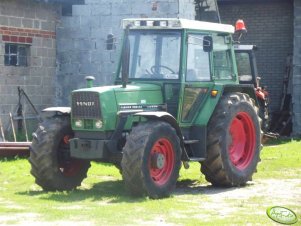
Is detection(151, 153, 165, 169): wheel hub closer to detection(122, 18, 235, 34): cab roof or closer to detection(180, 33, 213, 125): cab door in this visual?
detection(180, 33, 213, 125): cab door

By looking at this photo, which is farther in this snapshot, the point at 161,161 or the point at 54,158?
the point at 54,158

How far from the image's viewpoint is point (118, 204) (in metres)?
8.91

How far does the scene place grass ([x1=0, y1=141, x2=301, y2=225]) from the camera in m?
7.91

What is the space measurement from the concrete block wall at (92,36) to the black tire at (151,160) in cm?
667

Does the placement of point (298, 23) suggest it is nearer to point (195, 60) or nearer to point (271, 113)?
point (271, 113)

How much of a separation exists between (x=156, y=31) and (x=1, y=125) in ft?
20.6

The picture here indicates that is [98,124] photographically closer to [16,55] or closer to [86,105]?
[86,105]

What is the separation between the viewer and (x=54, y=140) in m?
9.98

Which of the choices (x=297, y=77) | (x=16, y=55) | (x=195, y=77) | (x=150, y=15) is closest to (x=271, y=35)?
(x=297, y=77)

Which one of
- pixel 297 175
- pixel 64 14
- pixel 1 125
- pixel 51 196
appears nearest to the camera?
pixel 51 196

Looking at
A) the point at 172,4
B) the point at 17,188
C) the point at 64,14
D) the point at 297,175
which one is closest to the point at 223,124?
the point at 297,175

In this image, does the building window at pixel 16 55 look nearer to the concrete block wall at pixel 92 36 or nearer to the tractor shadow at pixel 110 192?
the concrete block wall at pixel 92 36

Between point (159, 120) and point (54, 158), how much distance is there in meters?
1.54

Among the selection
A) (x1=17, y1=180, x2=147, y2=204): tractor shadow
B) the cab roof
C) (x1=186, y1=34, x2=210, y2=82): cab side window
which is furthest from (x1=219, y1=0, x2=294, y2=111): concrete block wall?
(x1=17, y1=180, x2=147, y2=204): tractor shadow
